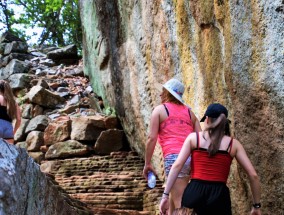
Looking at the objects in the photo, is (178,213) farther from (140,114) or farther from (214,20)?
(140,114)

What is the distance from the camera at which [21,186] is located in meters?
2.77

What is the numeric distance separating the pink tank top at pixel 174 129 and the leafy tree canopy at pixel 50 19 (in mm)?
21119

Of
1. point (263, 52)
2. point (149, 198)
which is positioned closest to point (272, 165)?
point (263, 52)

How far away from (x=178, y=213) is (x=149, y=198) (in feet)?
16.2

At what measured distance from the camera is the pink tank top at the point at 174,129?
188 inches

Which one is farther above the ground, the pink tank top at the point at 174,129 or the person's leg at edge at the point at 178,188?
the pink tank top at the point at 174,129

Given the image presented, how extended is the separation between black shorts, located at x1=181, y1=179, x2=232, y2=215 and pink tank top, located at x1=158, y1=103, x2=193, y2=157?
0.85 meters

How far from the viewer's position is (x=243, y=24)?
18.1 feet

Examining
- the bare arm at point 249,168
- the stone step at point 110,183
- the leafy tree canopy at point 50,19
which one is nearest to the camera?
the bare arm at point 249,168

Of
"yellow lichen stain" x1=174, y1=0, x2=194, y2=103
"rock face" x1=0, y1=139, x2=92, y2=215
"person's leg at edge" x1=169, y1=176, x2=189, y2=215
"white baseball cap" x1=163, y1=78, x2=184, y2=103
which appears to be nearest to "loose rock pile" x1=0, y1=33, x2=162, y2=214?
"yellow lichen stain" x1=174, y1=0, x2=194, y2=103

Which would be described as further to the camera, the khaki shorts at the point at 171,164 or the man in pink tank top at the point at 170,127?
the man in pink tank top at the point at 170,127

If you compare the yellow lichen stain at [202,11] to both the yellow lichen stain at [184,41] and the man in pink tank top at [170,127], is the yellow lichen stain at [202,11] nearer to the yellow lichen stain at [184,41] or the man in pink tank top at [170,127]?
the yellow lichen stain at [184,41]

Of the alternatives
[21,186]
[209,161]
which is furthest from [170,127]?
[21,186]

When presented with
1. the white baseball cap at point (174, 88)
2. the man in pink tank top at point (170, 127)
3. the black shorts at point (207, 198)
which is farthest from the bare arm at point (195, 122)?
the black shorts at point (207, 198)
